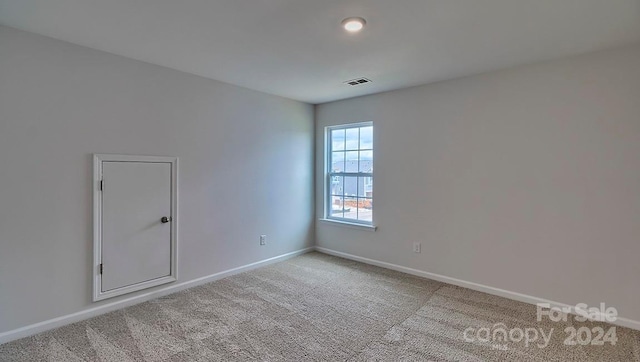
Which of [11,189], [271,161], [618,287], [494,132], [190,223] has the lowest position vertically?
[618,287]

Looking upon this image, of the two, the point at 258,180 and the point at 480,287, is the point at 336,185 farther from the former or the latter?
the point at 480,287

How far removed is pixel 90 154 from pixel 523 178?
13.6 ft

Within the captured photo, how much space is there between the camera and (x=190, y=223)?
11.4 feet

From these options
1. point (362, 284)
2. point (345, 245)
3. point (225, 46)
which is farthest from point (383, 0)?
point (345, 245)

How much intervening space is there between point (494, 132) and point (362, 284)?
7.31 ft

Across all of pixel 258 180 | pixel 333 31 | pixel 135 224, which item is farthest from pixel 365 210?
pixel 135 224

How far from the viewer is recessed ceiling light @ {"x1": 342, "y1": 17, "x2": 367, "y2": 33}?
7.31 feet

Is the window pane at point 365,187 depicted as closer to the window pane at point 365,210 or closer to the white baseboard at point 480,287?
the window pane at point 365,210

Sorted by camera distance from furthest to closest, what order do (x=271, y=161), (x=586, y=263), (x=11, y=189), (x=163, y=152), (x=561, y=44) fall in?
1. (x=271, y=161)
2. (x=163, y=152)
3. (x=586, y=263)
4. (x=561, y=44)
5. (x=11, y=189)

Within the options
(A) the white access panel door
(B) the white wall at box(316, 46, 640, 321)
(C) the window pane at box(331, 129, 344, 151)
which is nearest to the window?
(C) the window pane at box(331, 129, 344, 151)

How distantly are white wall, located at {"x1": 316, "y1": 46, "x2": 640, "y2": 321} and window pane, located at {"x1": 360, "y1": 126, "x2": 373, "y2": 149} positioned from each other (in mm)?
182

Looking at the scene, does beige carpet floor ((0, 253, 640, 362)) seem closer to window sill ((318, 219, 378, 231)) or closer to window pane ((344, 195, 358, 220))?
window sill ((318, 219, 378, 231))

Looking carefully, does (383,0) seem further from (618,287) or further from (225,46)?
(618,287)

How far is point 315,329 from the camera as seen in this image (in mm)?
2592
